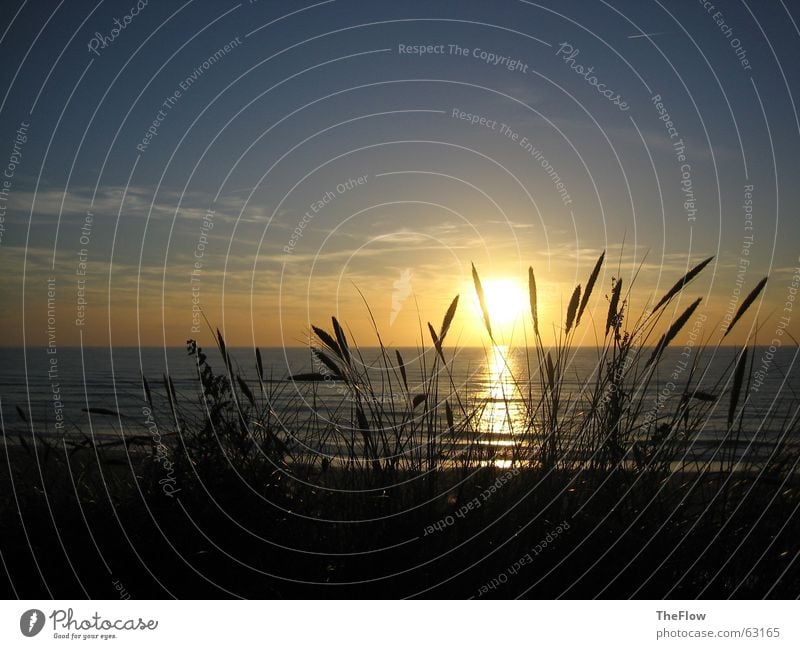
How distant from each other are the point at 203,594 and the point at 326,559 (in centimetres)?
45

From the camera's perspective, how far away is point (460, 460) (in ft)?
10.6

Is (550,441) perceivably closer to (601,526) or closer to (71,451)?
(601,526)

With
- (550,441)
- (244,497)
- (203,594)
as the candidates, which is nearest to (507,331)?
(550,441)
